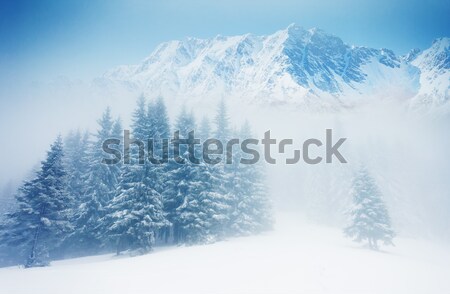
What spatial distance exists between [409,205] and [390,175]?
6.76 metres

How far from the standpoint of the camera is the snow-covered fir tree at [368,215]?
30.3m

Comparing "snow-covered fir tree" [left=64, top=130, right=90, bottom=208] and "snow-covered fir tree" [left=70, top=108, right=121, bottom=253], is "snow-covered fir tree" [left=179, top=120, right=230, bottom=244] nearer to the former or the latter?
"snow-covered fir tree" [left=70, top=108, right=121, bottom=253]

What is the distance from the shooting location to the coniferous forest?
25.9 m

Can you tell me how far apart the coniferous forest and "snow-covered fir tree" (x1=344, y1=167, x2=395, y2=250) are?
10.9 metres

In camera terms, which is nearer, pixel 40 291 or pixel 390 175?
pixel 40 291

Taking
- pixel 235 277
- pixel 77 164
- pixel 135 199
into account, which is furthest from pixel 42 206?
pixel 235 277

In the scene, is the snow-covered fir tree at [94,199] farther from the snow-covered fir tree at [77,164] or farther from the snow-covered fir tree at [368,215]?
the snow-covered fir tree at [368,215]

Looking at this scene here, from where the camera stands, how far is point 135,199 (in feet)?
85.1

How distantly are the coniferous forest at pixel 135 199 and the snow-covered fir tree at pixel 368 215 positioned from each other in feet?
35.8

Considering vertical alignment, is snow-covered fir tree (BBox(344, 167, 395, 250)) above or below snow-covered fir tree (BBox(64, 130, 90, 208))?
below

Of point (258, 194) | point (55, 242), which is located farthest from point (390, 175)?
point (55, 242)

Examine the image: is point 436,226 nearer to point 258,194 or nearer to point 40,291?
point 258,194

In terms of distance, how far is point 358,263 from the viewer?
65.5ft

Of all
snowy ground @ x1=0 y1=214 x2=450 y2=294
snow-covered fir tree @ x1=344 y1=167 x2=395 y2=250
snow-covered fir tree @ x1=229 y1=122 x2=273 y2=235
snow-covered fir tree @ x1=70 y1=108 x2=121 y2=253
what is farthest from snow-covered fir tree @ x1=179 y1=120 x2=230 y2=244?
snow-covered fir tree @ x1=344 y1=167 x2=395 y2=250
